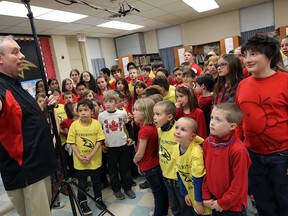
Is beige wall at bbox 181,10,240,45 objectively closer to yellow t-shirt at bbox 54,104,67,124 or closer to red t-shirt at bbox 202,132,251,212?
yellow t-shirt at bbox 54,104,67,124

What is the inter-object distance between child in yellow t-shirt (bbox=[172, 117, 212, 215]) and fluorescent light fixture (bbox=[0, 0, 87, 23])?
3.89 metres

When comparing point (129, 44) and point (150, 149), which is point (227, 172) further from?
point (129, 44)

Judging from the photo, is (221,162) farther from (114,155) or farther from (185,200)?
(114,155)

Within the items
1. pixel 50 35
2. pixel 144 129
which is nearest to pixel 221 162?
pixel 144 129

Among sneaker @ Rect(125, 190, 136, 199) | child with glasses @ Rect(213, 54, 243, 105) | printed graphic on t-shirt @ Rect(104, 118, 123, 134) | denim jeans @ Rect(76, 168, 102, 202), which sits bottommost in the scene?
sneaker @ Rect(125, 190, 136, 199)

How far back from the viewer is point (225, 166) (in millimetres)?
1217

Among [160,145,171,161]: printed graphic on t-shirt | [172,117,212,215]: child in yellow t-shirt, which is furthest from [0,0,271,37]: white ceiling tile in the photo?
[172,117,212,215]: child in yellow t-shirt

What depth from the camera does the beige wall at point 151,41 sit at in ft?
29.8

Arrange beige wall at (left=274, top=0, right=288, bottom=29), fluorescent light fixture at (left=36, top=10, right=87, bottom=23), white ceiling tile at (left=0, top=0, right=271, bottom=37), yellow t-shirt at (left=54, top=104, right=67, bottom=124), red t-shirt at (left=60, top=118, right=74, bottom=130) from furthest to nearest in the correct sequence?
beige wall at (left=274, top=0, right=288, bottom=29) → fluorescent light fixture at (left=36, top=10, right=87, bottom=23) → white ceiling tile at (left=0, top=0, right=271, bottom=37) → yellow t-shirt at (left=54, top=104, right=67, bottom=124) → red t-shirt at (left=60, top=118, right=74, bottom=130)

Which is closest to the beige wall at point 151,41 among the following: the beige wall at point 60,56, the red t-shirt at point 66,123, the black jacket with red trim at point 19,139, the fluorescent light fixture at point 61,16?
the beige wall at point 60,56

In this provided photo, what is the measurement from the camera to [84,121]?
2232 millimetres

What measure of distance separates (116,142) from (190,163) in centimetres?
108

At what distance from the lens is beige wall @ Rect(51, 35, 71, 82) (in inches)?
266

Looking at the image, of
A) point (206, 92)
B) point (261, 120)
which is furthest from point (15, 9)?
point (261, 120)
